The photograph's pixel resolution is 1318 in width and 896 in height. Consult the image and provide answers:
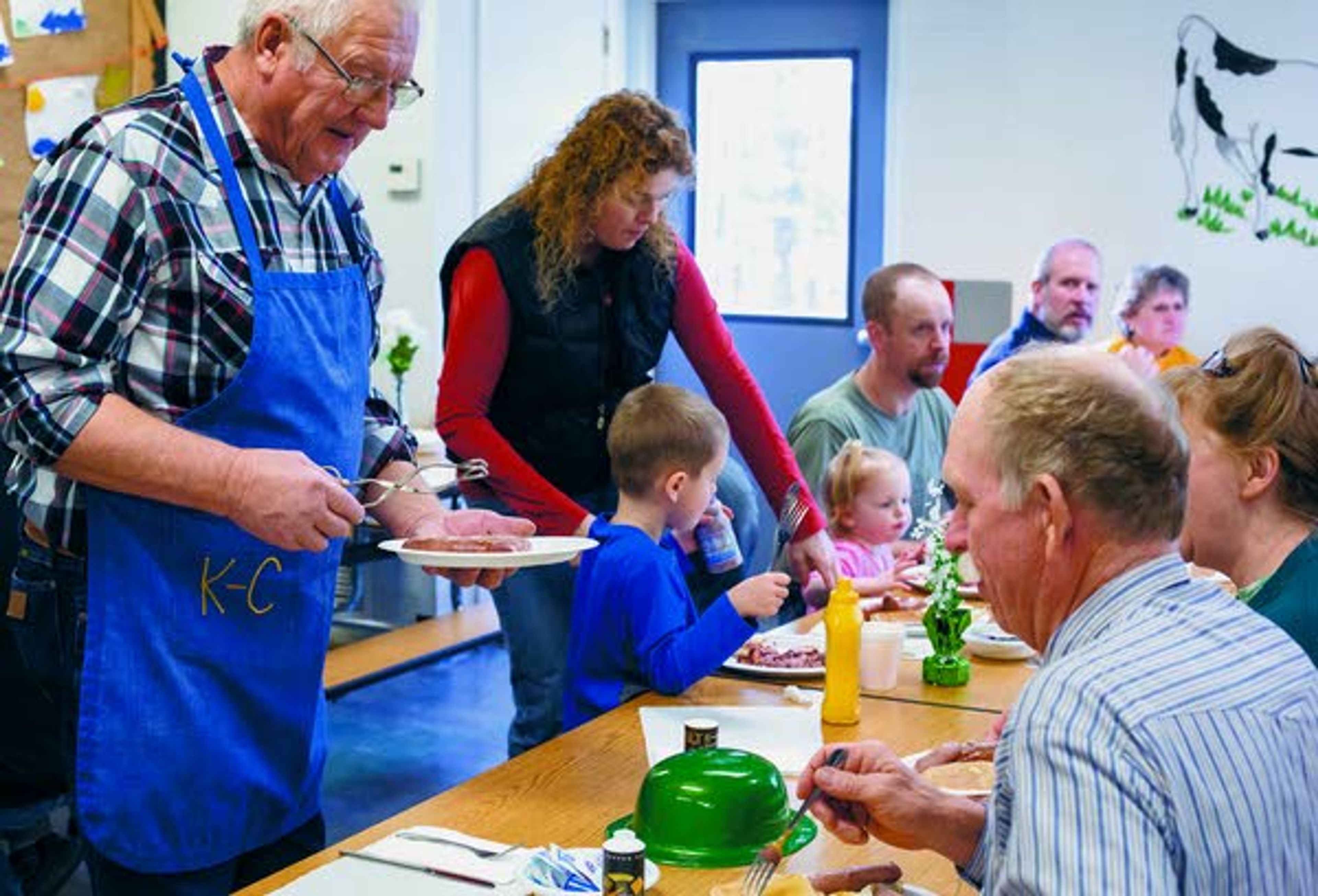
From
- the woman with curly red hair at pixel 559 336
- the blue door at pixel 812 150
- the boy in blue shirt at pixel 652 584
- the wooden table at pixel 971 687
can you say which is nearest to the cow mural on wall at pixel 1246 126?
the blue door at pixel 812 150

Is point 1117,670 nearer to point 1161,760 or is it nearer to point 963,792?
point 1161,760

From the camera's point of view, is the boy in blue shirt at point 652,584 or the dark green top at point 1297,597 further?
the boy in blue shirt at point 652,584

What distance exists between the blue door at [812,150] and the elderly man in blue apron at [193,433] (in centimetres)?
473

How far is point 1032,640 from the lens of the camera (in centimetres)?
168

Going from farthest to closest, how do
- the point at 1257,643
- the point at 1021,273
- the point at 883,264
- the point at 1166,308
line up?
the point at 883,264 → the point at 1021,273 → the point at 1166,308 → the point at 1257,643

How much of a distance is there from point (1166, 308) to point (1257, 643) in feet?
15.7

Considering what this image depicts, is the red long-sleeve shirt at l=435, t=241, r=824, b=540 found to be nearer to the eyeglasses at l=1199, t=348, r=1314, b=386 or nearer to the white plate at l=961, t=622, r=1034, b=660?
the white plate at l=961, t=622, r=1034, b=660

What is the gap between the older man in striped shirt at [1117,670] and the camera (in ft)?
4.52

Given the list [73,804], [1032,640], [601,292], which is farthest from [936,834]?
[601,292]

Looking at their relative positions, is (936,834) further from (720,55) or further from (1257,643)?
(720,55)

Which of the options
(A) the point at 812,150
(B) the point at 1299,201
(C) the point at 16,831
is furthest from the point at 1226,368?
(A) the point at 812,150

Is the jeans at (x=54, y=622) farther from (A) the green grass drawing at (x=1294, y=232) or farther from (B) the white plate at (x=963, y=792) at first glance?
(A) the green grass drawing at (x=1294, y=232)

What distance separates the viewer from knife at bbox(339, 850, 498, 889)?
6.44 ft

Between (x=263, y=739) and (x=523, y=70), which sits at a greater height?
(x=523, y=70)
